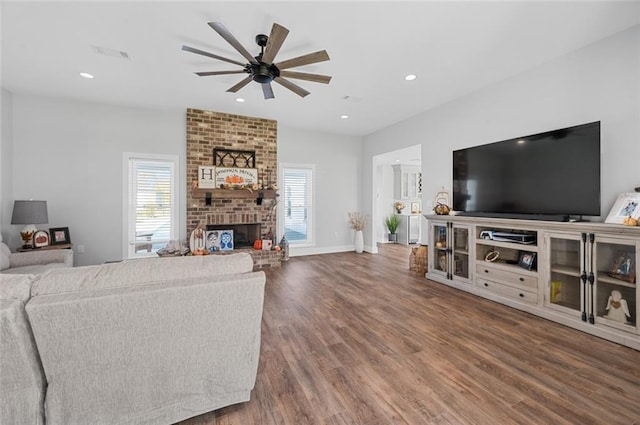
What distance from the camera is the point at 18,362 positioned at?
1143 millimetres

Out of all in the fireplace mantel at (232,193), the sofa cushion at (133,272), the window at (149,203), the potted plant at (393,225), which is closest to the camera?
the sofa cushion at (133,272)

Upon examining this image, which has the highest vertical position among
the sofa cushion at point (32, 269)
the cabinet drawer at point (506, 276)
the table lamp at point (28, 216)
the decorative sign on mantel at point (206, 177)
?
the decorative sign on mantel at point (206, 177)

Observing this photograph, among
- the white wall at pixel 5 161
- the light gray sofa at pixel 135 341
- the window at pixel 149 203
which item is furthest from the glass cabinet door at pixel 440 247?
the white wall at pixel 5 161

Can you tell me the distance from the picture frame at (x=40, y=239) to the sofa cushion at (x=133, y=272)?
3683 millimetres

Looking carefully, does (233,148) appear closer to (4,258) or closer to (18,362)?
(4,258)

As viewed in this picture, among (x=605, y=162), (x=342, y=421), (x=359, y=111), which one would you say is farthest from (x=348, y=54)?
(x=342, y=421)

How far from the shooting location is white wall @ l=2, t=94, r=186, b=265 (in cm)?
411

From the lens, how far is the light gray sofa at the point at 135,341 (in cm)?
117

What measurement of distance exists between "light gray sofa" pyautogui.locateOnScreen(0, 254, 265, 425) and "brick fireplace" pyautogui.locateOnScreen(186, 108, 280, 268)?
3.64 meters

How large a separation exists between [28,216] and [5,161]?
104 cm

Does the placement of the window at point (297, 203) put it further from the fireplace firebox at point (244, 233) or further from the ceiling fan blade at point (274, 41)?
the ceiling fan blade at point (274, 41)

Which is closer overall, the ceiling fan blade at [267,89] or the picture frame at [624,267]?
the picture frame at [624,267]

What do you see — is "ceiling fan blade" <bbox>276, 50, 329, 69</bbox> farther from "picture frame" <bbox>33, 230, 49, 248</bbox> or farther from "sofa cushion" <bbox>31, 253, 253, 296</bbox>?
"picture frame" <bbox>33, 230, 49, 248</bbox>

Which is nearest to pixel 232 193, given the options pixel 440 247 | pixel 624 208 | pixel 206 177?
pixel 206 177
